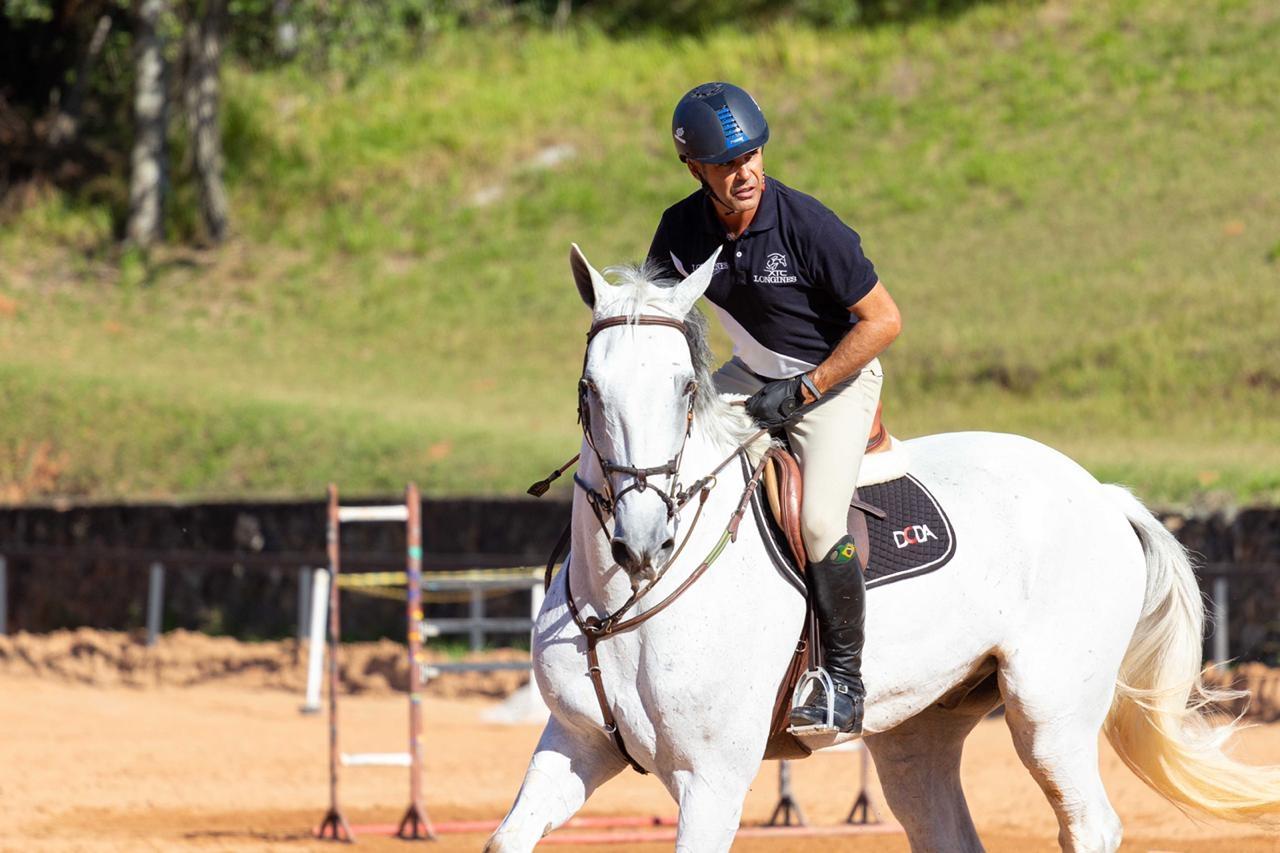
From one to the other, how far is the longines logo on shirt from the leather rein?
0.47 m

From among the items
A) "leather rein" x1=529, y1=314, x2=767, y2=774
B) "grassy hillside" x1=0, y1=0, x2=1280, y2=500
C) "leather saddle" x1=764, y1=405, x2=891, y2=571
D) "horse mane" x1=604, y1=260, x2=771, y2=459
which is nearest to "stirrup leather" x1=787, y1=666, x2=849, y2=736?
"leather saddle" x1=764, y1=405, x2=891, y2=571

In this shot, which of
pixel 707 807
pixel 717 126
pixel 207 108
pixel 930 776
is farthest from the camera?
pixel 207 108

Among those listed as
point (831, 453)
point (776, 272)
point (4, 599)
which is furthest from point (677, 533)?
point (4, 599)

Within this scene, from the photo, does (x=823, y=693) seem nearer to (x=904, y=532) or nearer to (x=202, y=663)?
(x=904, y=532)

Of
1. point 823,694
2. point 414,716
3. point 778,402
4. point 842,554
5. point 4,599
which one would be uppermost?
point 778,402

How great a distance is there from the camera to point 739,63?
1383 inches

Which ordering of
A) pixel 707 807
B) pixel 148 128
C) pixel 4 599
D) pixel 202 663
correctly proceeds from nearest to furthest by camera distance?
pixel 707 807, pixel 202 663, pixel 4 599, pixel 148 128

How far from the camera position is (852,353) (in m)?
5.07

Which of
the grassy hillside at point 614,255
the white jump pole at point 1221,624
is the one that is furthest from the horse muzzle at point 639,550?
the grassy hillside at point 614,255

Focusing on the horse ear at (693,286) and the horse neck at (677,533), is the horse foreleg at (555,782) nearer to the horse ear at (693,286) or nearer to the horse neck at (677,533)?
the horse neck at (677,533)

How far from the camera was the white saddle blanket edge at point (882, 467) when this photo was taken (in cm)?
557

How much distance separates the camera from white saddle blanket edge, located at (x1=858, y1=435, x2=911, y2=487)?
5.57 meters

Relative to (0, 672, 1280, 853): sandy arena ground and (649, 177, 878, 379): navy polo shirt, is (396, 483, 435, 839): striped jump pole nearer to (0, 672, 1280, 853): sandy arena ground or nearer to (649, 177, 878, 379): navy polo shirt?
(0, 672, 1280, 853): sandy arena ground

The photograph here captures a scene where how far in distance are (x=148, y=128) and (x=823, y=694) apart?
27729mm
